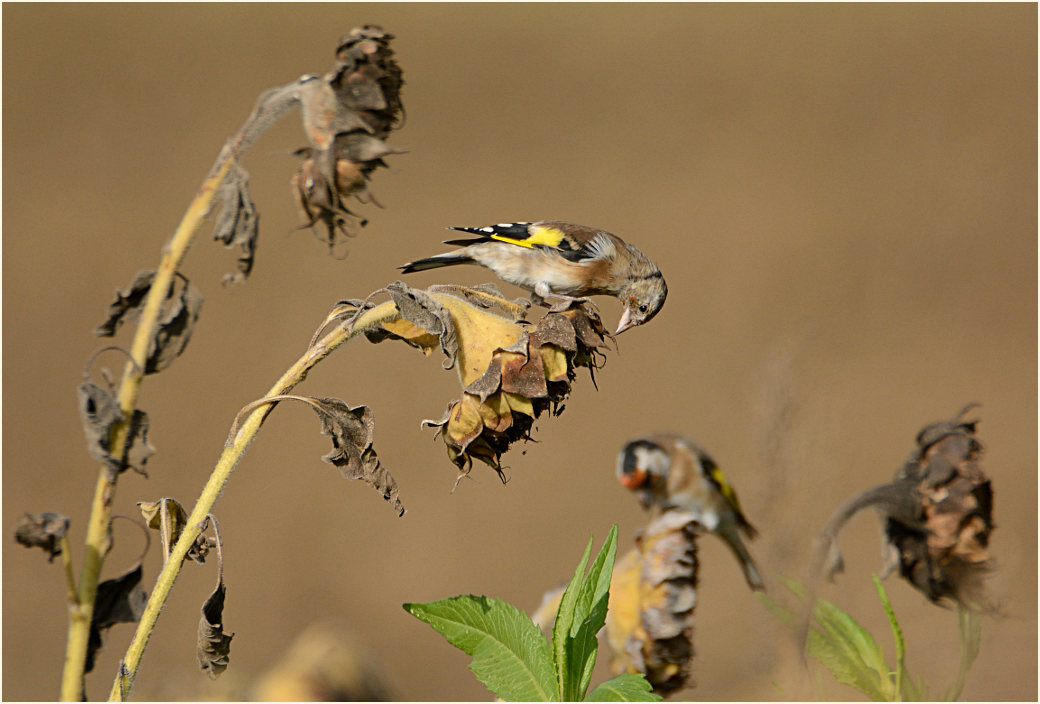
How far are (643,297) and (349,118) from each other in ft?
1.61

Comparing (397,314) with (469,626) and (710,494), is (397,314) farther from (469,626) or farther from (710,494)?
(710,494)

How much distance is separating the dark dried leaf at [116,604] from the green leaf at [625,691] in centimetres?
45

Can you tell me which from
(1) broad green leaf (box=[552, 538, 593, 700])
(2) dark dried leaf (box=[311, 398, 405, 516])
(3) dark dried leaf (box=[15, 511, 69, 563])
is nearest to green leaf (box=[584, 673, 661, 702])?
(1) broad green leaf (box=[552, 538, 593, 700])

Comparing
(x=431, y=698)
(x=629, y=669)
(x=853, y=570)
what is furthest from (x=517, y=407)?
(x=853, y=570)

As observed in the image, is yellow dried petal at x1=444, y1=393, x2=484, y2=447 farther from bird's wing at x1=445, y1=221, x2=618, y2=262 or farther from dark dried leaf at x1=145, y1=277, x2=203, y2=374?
bird's wing at x1=445, y1=221, x2=618, y2=262

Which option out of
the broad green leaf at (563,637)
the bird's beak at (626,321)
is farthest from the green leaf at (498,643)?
the bird's beak at (626,321)

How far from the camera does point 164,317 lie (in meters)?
0.86

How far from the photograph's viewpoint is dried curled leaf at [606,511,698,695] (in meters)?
0.85

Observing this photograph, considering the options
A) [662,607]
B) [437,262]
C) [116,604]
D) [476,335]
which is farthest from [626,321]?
[116,604]

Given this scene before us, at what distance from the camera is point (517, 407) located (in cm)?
66

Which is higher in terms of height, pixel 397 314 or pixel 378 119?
pixel 378 119

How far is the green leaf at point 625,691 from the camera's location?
0.58 metres

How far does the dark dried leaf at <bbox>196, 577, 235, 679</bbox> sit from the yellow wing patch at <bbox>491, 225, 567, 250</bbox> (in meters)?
0.69

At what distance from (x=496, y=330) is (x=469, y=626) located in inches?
8.2
